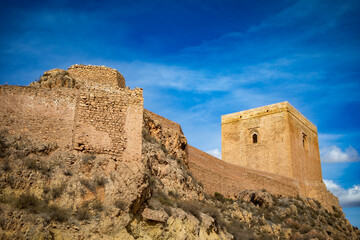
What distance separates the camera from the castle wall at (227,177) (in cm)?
1571

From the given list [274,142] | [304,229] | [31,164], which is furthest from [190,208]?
[274,142]

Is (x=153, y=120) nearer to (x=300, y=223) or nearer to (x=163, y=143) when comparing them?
(x=163, y=143)

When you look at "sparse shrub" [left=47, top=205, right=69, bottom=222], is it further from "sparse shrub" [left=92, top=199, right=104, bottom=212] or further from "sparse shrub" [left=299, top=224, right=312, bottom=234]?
"sparse shrub" [left=299, top=224, right=312, bottom=234]

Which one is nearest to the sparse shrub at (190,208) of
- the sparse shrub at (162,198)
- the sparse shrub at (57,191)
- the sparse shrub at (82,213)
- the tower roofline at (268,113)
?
the sparse shrub at (162,198)

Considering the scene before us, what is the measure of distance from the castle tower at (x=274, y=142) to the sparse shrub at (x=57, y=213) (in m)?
18.2

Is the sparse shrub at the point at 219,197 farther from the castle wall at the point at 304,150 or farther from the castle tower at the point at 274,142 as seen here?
the castle wall at the point at 304,150

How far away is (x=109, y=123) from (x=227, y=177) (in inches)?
318

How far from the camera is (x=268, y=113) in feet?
87.5

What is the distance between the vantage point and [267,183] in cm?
2052

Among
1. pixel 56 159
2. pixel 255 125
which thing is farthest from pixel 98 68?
pixel 255 125

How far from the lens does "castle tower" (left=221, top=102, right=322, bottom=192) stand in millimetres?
24967

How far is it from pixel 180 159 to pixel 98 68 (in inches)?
165

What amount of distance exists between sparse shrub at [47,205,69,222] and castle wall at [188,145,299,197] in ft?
24.3

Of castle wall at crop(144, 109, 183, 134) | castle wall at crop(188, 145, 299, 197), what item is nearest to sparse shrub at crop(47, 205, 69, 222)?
castle wall at crop(144, 109, 183, 134)
